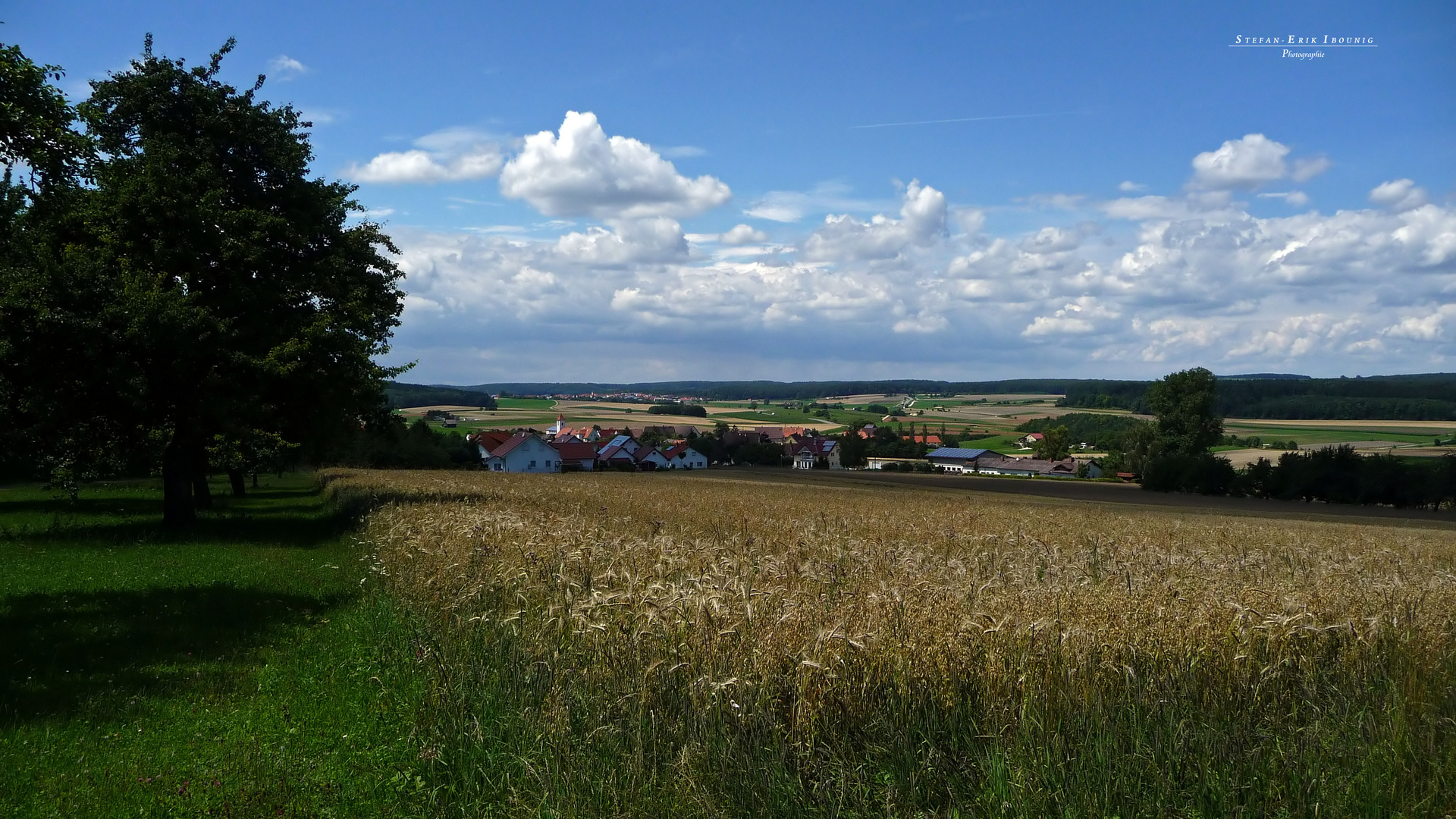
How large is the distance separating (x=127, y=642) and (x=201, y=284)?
51.9ft

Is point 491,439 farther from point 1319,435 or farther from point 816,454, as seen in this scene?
point 1319,435

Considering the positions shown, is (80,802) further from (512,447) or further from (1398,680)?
(512,447)

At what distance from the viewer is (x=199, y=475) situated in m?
32.5

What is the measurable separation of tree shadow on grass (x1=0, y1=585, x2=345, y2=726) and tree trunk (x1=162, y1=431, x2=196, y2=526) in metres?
11.8

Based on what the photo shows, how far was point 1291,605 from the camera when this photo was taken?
671 cm

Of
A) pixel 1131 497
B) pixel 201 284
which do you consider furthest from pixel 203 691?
pixel 1131 497

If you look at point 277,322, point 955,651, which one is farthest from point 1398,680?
point 277,322

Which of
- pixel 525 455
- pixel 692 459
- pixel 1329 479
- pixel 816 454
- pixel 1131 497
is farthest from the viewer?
pixel 816 454

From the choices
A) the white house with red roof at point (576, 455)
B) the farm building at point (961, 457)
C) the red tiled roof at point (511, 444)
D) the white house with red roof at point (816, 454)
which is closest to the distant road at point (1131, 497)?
the white house with red roof at point (576, 455)

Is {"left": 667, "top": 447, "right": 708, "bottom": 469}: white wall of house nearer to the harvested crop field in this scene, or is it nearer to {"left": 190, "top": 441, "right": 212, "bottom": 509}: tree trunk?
{"left": 190, "top": 441, "right": 212, "bottom": 509}: tree trunk

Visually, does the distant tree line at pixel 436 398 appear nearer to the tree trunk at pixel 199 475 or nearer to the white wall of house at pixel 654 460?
the white wall of house at pixel 654 460

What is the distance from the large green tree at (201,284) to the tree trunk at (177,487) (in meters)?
0.04

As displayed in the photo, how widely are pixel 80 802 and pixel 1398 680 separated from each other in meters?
8.98

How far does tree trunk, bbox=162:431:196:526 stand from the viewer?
23938 mm
